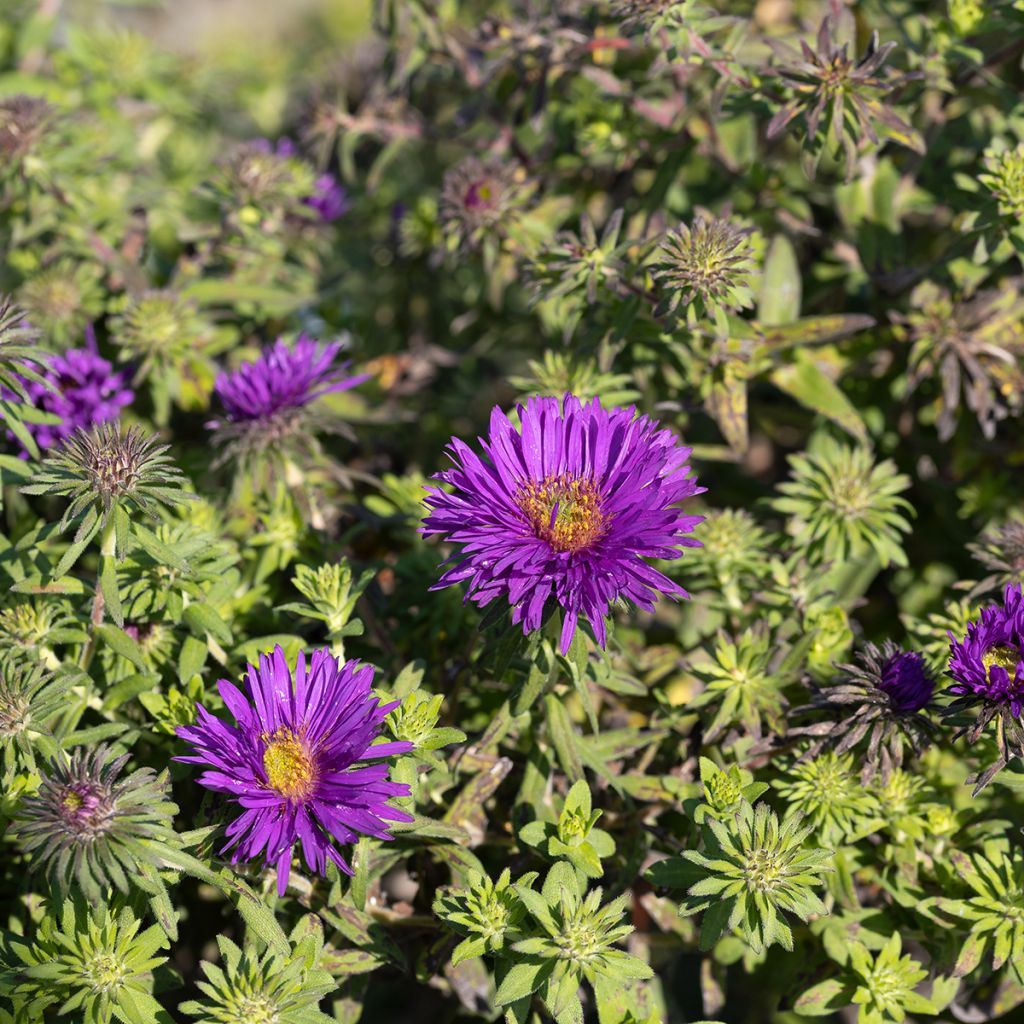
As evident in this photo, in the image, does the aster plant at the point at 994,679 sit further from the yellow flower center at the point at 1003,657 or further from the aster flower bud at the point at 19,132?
the aster flower bud at the point at 19,132

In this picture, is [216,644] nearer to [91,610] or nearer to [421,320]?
[91,610]

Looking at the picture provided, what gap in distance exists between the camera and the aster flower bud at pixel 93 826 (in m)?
1.27

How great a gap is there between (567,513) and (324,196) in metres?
1.47

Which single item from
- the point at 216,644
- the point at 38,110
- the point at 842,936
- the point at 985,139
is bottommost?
the point at 842,936

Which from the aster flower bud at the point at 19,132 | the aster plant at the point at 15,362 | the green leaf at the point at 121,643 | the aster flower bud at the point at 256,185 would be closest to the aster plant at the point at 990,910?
the green leaf at the point at 121,643

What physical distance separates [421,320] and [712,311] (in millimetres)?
1199

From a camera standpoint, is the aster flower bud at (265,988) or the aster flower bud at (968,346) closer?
the aster flower bud at (265,988)

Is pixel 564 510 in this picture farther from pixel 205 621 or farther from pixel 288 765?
pixel 205 621

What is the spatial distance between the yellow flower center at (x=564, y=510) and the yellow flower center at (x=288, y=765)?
0.40 meters

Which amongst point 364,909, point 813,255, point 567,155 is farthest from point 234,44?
point 364,909

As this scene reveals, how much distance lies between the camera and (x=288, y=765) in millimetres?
1364

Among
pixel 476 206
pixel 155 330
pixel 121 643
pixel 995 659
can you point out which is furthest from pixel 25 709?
pixel 995 659

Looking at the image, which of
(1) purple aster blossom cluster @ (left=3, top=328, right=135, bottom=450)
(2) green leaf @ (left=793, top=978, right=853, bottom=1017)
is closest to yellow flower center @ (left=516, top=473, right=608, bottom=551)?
(2) green leaf @ (left=793, top=978, right=853, bottom=1017)

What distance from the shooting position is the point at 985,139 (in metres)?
2.18
